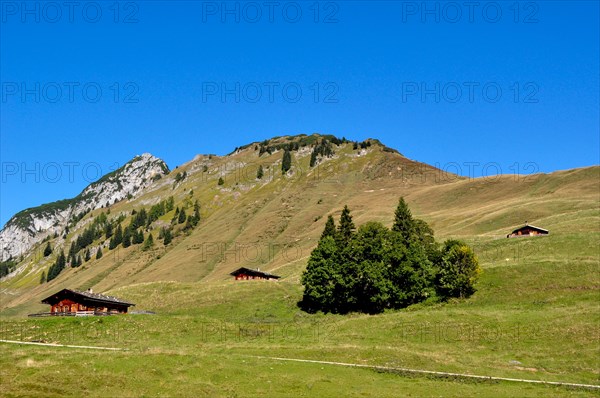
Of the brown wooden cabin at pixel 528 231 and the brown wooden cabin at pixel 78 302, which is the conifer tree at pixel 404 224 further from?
the brown wooden cabin at pixel 78 302

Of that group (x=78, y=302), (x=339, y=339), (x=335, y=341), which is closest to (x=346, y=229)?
(x=339, y=339)

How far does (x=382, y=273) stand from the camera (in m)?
79.6

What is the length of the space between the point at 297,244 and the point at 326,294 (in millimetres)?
83328

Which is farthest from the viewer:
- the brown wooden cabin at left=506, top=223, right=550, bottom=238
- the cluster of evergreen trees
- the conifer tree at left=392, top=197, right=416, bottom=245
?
the brown wooden cabin at left=506, top=223, right=550, bottom=238

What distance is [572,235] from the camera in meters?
97.5

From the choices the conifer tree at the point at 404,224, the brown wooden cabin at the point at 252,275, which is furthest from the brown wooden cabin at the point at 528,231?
the brown wooden cabin at the point at 252,275

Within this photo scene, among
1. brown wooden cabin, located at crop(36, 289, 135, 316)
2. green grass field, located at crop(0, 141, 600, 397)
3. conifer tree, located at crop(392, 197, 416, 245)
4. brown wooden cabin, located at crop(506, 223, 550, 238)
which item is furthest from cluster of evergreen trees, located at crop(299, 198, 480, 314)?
A: brown wooden cabin, located at crop(506, 223, 550, 238)

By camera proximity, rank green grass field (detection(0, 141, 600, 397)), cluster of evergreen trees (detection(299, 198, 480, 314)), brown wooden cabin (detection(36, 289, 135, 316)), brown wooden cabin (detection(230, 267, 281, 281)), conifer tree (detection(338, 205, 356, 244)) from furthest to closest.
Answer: brown wooden cabin (detection(230, 267, 281, 281)), conifer tree (detection(338, 205, 356, 244)), cluster of evergreen trees (detection(299, 198, 480, 314)), brown wooden cabin (detection(36, 289, 135, 316)), green grass field (detection(0, 141, 600, 397))

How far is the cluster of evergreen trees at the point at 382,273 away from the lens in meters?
77.6

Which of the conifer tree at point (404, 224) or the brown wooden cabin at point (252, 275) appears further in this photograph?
Answer: the brown wooden cabin at point (252, 275)

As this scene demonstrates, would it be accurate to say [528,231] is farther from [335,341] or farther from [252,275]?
[335,341]

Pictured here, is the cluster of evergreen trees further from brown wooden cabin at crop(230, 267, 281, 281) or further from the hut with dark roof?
the hut with dark roof

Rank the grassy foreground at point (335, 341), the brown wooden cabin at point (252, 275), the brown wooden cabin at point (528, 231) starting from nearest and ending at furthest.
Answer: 1. the grassy foreground at point (335, 341)
2. the brown wooden cabin at point (528, 231)
3. the brown wooden cabin at point (252, 275)

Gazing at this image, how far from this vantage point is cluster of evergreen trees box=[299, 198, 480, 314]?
77562mm
